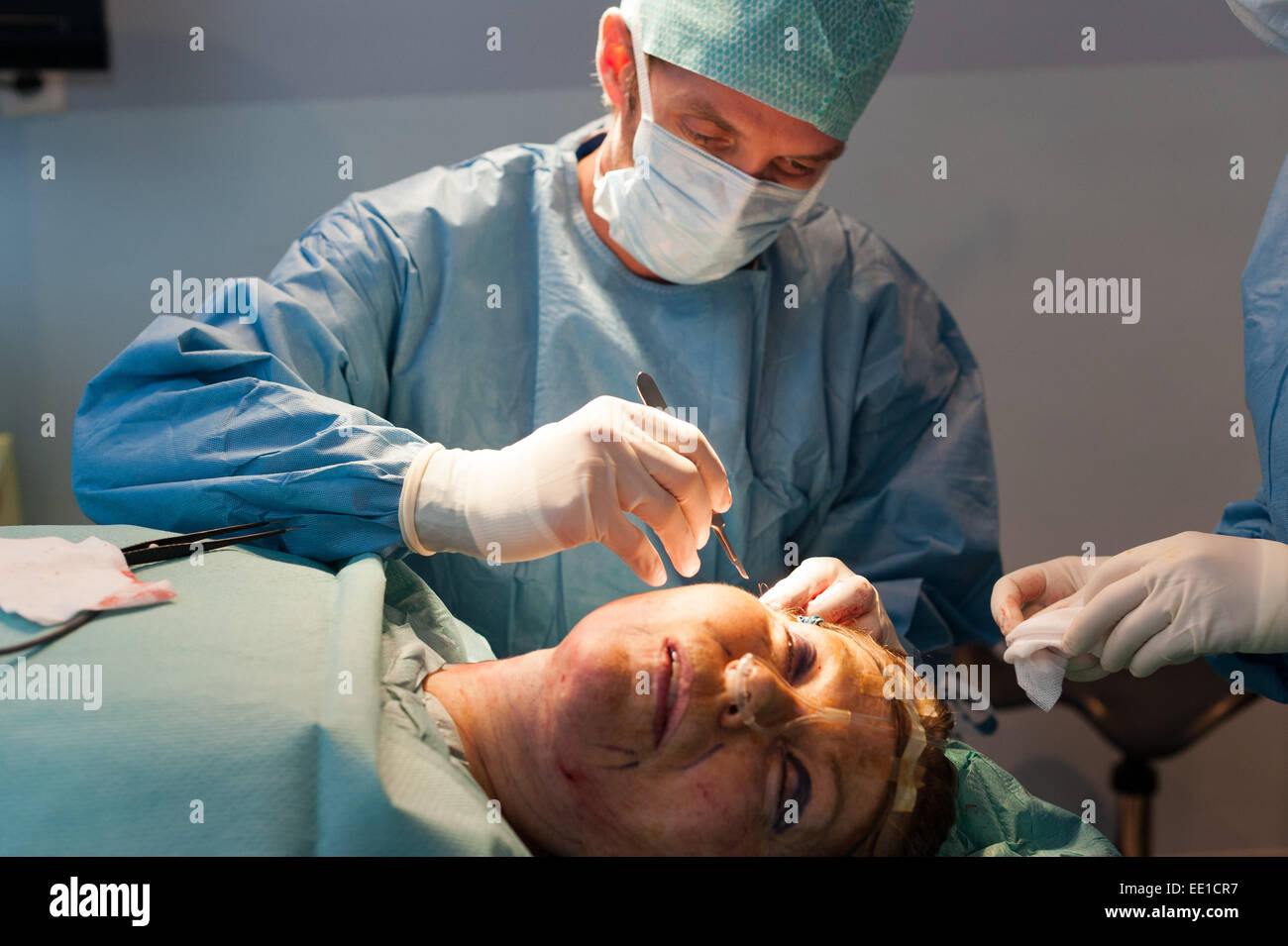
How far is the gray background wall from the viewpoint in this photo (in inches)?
74.1

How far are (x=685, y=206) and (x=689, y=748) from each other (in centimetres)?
89

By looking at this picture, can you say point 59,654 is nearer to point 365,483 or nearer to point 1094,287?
point 365,483

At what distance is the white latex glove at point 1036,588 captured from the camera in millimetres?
1420

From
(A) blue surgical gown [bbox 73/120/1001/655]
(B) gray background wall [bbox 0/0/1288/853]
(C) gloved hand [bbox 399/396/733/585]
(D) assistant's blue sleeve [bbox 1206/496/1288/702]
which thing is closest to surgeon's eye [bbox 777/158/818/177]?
(A) blue surgical gown [bbox 73/120/1001/655]

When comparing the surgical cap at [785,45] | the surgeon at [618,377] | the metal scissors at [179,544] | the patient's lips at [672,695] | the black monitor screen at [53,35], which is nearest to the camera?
the patient's lips at [672,695]

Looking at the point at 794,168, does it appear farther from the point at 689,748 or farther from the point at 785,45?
the point at 689,748

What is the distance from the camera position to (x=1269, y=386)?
1.35m

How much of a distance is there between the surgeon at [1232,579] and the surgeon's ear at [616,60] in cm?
86

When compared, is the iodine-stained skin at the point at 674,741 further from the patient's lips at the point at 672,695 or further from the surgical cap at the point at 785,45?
the surgical cap at the point at 785,45

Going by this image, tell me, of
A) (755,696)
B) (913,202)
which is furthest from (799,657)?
(913,202)

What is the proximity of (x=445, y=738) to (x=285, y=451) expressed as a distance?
0.43 m

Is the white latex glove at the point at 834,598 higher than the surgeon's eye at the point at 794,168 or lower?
lower

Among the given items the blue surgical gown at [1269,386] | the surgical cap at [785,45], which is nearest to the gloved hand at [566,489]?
the surgical cap at [785,45]

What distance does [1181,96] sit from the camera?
5.70ft
